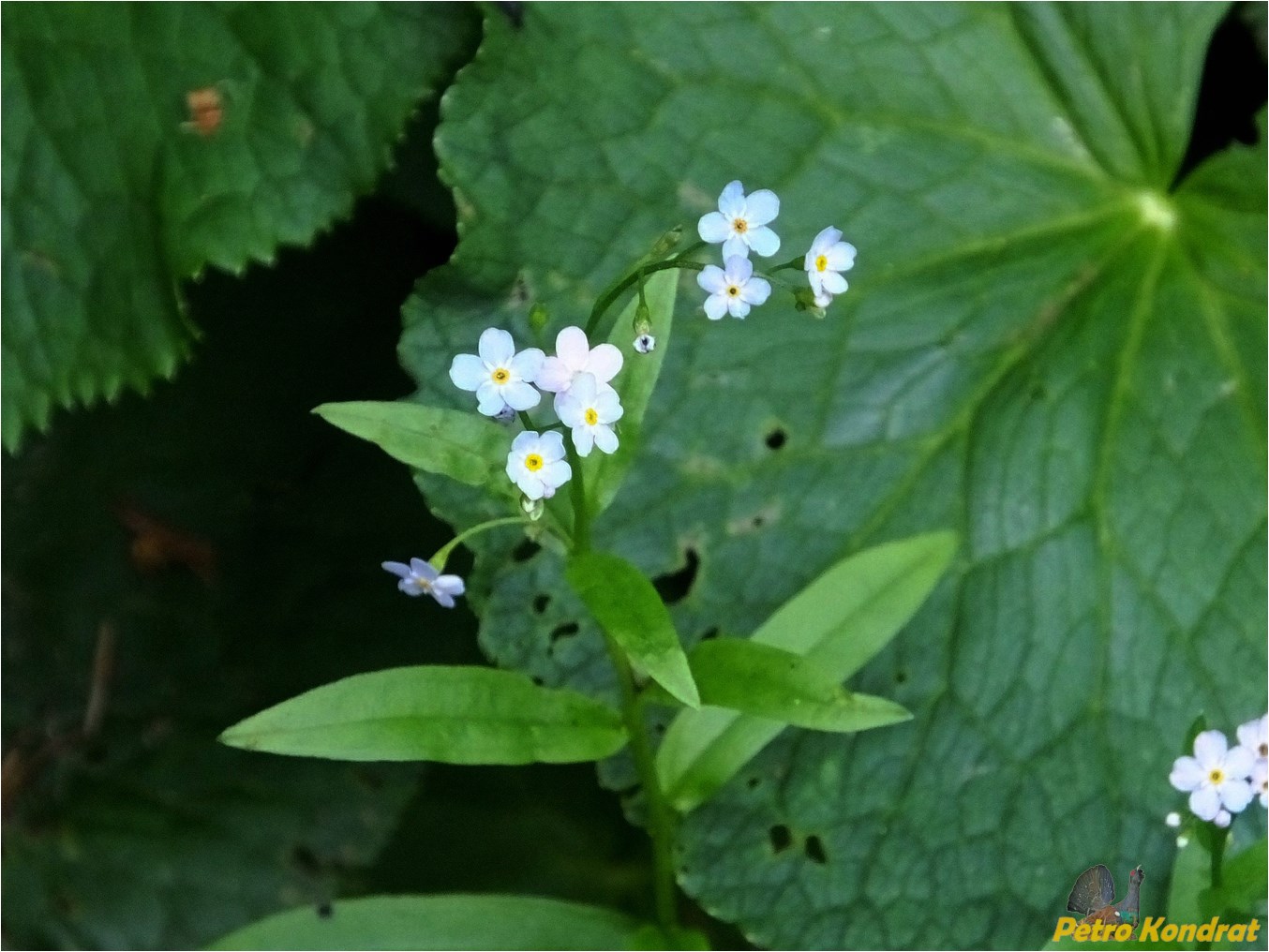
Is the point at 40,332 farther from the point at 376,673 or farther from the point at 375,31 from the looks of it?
the point at 376,673

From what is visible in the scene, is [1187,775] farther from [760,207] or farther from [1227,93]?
[1227,93]

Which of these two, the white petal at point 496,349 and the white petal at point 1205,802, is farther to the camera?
the white petal at point 1205,802

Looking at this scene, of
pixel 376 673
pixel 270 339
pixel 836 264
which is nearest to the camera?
pixel 836 264

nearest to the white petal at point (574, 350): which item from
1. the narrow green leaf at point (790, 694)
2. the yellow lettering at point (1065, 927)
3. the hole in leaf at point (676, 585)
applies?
the narrow green leaf at point (790, 694)

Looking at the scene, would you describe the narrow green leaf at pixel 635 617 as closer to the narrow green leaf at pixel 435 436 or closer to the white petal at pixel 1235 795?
the narrow green leaf at pixel 435 436

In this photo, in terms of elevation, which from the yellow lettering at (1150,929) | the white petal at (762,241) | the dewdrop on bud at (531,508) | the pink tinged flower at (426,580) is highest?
the white petal at (762,241)

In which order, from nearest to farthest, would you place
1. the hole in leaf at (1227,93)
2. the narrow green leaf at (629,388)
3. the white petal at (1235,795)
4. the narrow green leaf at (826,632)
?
1. the narrow green leaf at (629,388)
2. the white petal at (1235,795)
3. the narrow green leaf at (826,632)
4. the hole in leaf at (1227,93)

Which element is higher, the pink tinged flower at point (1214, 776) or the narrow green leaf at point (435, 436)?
the pink tinged flower at point (1214, 776)

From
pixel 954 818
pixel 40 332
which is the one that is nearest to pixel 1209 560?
pixel 954 818

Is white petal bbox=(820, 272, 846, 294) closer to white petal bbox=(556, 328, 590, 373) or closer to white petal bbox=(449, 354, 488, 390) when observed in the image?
white petal bbox=(556, 328, 590, 373)
